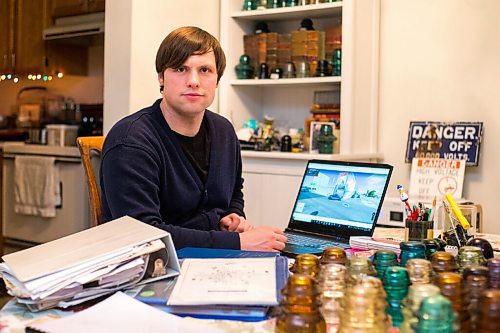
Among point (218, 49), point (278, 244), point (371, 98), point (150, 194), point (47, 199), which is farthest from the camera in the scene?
point (47, 199)

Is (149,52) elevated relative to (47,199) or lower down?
elevated

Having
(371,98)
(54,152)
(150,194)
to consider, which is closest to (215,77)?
(150,194)

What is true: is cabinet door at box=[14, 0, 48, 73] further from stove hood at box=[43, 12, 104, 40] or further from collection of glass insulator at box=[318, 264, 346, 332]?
collection of glass insulator at box=[318, 264, 346, 332]

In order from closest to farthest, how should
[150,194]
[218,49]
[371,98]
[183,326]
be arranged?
[183,326] < [150,194] < [218,49] < [371,98]

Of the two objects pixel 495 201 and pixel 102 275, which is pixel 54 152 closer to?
pixel 495 201

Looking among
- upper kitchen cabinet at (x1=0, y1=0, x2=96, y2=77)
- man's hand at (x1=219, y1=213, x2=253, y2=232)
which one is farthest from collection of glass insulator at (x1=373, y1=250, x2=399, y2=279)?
upper kitchen cabinet at (x1=0, y1=0, x2=96, y2=77)

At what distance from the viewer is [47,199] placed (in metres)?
3.66

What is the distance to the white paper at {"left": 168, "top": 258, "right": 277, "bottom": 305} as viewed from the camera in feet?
3.13

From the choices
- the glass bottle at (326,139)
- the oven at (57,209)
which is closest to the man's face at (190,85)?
the glass bottle at (326,139)

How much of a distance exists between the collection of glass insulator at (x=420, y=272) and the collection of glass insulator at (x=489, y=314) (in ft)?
0.61

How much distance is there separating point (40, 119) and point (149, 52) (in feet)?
7.18

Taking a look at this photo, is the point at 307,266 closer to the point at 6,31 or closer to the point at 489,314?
the point at 489,314

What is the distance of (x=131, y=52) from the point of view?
9.38ft

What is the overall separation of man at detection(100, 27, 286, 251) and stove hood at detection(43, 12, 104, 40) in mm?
2199
